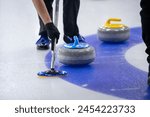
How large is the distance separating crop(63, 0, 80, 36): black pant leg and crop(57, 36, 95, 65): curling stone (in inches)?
19.3

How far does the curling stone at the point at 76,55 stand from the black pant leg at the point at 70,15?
49 centimetres

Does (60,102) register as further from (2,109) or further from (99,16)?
(99,16)

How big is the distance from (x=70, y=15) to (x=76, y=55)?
62cm

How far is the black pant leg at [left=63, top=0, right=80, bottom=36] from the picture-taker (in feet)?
9.91

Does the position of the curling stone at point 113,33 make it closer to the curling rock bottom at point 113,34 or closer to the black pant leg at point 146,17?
the curling rock bottom at point 113,34

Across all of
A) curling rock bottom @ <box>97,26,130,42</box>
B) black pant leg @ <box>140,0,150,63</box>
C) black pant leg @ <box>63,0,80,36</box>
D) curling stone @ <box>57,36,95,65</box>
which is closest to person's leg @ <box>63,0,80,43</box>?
black pant leg @ <box>63,0,80,36</box>

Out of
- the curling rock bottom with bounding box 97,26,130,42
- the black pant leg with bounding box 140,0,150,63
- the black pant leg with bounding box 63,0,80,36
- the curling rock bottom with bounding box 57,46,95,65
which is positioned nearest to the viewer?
the black pant leg with bounding box 140,0,150,63

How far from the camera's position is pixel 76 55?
2.54m

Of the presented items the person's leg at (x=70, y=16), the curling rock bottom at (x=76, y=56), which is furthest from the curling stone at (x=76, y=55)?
the person's leg at (x=70, y=16)

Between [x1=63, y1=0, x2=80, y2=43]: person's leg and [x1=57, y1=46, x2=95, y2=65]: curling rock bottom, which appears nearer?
[x1=57, y1=46, x2=95, y2=65]: curling rock bottom

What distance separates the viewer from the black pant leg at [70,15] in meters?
3.02

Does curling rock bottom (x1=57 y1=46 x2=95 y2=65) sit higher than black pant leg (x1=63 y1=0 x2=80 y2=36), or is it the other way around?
black pant leg (x1=63 y1=0 x2=80 y2=36)

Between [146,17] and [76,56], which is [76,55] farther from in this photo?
[146,17]

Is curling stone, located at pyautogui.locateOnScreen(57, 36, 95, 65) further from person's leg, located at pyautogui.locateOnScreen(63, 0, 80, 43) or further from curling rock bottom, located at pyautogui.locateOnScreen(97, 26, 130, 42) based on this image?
curling rock bottom, located at pyautogui.locateOnScreen(97, 26, 130, 42)
